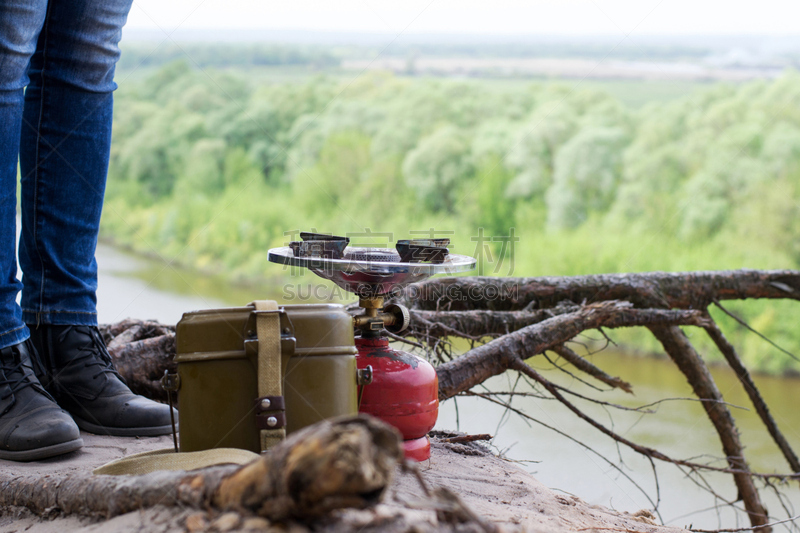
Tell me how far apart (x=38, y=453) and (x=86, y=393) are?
216 millimetres

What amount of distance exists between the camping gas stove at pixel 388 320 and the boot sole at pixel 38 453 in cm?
52

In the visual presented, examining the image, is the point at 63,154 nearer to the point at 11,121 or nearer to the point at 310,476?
the point at 11,121

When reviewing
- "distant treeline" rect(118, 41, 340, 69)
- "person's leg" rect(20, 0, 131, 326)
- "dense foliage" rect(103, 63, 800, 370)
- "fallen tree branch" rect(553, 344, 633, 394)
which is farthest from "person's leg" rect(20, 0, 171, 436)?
"distant treeline" rect(118, 41, 340, 69)

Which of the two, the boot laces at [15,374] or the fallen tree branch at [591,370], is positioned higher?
the boot laces at [15,374]

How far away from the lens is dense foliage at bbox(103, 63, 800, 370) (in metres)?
7.48

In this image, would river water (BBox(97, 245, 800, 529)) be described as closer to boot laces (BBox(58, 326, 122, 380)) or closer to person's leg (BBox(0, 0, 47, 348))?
boot laces (BBox(58, 326, 122, 380))

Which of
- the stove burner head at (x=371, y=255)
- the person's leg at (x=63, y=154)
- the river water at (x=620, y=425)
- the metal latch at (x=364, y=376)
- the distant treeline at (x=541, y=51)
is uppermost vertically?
the distant treeline at (x=541, y=51)

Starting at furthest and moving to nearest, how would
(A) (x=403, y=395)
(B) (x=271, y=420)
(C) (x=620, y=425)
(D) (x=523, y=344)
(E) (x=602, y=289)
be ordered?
(C) (x=620, y=425)
(E) (x=602, y=289)
(D) (x=523, y=344)
(A) (x=403, y=395)
(B) (x=271, y=420)

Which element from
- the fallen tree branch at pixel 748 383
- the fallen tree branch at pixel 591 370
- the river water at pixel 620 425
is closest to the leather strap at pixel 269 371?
Result: the fallen tree branch at pixel 591 370

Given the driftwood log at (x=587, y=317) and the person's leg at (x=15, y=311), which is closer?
the person's leg at (x=15, y=311)

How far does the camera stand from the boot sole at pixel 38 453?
3.78ft

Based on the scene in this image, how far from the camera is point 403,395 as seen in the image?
127 cm

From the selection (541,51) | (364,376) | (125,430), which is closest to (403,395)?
(364,376)

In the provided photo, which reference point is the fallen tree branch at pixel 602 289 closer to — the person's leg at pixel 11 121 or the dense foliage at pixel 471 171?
the person's leg at pixel 11 121
